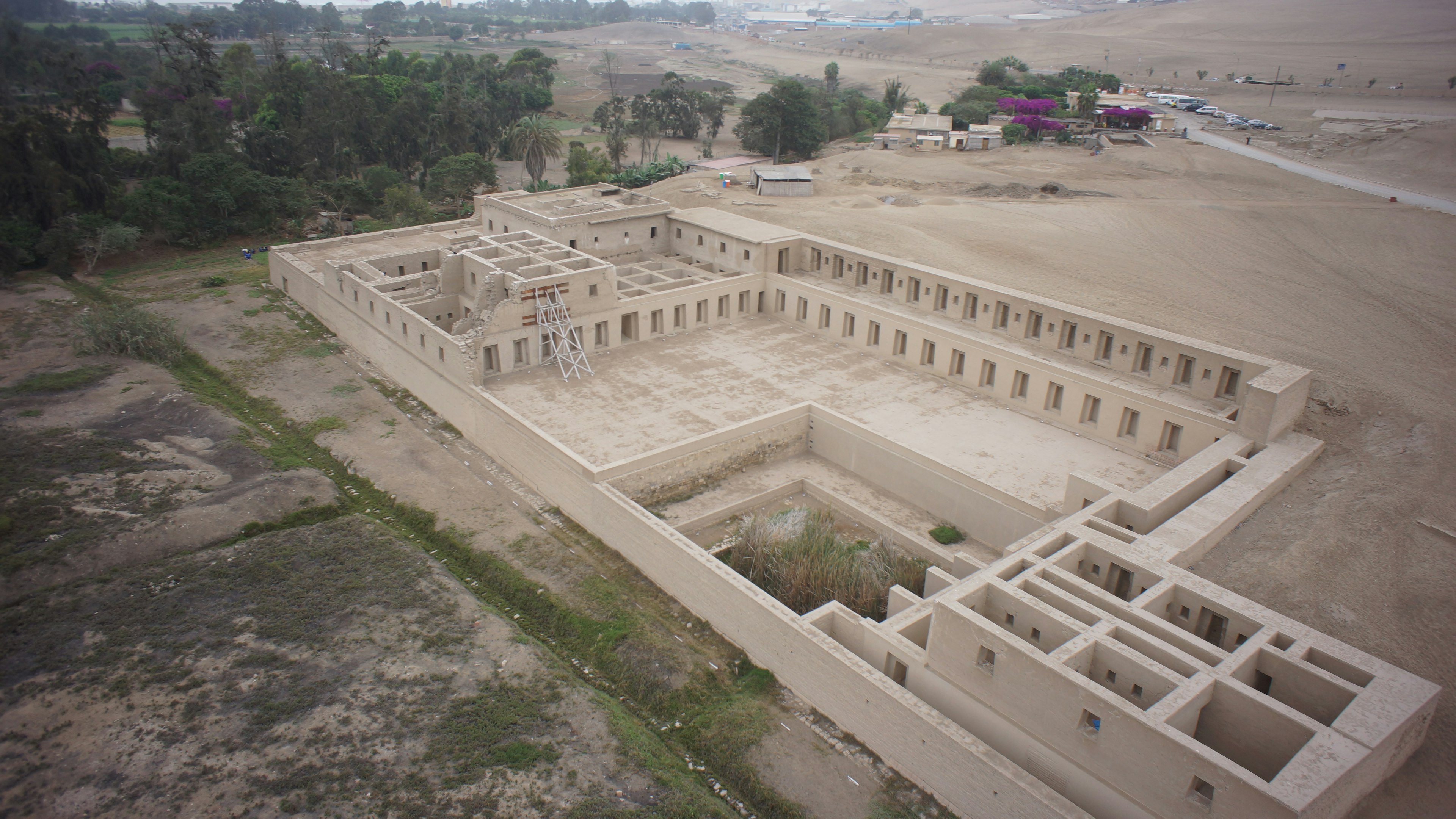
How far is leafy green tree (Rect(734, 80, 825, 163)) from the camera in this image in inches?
2753

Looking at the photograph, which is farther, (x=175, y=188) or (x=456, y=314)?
(x=175, y=188)

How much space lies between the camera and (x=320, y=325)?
38.5 metres

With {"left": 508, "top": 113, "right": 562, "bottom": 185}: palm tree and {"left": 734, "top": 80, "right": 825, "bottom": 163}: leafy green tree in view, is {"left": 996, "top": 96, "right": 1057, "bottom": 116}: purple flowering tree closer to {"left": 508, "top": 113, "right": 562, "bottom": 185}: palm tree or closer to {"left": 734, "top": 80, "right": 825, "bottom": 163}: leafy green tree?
{"left": 734, "top": 80, "right": 825, "bottom": 163}: leafy green tree

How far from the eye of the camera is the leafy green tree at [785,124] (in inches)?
2753

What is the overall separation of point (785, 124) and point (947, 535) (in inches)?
2102

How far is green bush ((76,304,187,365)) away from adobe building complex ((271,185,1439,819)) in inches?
240

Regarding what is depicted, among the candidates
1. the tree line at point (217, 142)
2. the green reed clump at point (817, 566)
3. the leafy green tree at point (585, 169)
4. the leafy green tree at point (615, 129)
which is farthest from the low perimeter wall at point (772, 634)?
the leafy green tree at point (615, 129)

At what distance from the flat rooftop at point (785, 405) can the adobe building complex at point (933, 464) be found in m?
0.11

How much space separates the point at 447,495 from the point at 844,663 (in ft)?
46.0

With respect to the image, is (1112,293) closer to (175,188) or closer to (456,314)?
(456,314)

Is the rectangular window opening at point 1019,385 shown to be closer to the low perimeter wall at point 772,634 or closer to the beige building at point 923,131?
the low perimeter wall at point 772,634

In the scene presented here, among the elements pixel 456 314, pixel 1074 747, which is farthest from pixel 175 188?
pixel 1074 747

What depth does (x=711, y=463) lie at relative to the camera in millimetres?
26016

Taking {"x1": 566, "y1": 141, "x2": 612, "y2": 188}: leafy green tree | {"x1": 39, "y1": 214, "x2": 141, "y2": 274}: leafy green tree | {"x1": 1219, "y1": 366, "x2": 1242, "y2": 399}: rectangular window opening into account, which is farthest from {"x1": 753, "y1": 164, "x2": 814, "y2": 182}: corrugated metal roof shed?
{"x1": 39, "y1": 214, "x2": 141, "y2": 274}: leafy green tree
